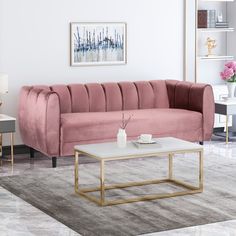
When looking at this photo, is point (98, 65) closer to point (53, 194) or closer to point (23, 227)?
point (53, 194)

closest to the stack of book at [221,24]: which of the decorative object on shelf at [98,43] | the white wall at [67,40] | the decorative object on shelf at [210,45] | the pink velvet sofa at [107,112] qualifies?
the decorative object on shelf at [210,45]

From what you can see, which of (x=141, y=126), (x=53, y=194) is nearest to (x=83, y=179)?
(x=53, y=194)

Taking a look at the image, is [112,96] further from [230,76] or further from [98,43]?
[230,76]

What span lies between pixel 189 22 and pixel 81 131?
8.61ft

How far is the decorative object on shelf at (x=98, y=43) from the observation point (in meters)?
8.55

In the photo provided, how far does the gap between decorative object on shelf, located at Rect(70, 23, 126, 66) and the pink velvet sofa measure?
0.40 meters

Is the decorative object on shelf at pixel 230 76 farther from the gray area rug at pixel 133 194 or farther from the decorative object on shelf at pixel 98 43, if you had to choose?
the gray area rug at pixel 133 194

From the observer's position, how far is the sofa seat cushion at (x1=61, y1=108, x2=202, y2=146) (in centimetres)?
756

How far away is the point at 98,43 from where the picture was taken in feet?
28.5

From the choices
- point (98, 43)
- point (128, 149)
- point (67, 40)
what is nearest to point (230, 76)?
point (98, 43)

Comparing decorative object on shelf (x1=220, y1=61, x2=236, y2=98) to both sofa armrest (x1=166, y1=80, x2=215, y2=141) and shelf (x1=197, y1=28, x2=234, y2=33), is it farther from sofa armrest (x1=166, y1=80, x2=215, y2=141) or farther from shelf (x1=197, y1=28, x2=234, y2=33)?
shelf (x1=197, y1=28, x2=234, y2=33)

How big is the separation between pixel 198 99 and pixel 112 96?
105cm

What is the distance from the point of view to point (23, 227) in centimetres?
527

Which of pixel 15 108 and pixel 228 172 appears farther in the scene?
pixel 15 108
